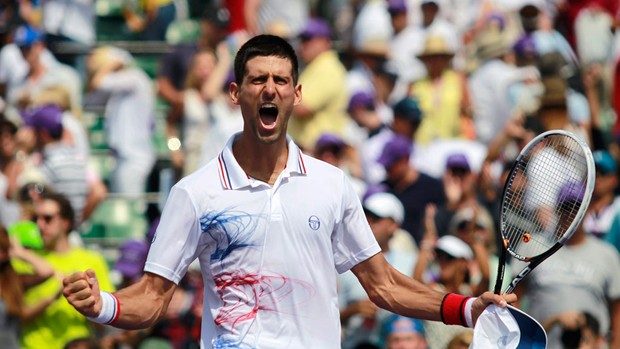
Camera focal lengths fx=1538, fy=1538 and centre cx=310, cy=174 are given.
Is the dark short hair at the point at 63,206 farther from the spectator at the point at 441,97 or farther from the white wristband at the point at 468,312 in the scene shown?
the white wristband at the point at 468,312

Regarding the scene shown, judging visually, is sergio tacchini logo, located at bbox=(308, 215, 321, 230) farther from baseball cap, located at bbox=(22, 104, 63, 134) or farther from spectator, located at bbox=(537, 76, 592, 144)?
baseball cap, located at bbox=(22, 104, 63, 134)

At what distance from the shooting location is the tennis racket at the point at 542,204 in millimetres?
5977

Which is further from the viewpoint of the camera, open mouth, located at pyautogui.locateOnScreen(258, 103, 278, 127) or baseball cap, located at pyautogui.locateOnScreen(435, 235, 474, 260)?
baseball cap, located at pyautogui.locateOnScreen(435, 235, 474, 260)

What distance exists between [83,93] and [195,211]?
8.83 metres

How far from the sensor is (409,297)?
617 centimetres

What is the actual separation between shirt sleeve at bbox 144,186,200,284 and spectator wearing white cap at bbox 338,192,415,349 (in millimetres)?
3850

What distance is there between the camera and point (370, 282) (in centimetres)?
624

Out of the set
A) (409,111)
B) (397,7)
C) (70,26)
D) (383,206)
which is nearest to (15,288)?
(383,206)

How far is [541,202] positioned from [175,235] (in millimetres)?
2054

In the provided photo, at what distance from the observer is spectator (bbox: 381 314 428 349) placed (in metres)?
9.09

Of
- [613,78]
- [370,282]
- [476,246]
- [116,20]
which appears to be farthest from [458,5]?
[370,282]

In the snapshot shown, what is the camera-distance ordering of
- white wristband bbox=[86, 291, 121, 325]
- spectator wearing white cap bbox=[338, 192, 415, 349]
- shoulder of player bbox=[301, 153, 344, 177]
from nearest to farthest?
white wristband bbox=[86, 291, 121, 325] → shoulder of player bbox=[301, 153, 344, 177] → spectator wearing white cap bbox=[338, 192, 415, 349]

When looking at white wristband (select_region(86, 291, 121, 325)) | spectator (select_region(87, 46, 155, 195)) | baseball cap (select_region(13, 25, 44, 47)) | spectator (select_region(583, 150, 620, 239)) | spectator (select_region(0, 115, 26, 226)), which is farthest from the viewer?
baseball cap (select_region(13, 25, 44, 47))

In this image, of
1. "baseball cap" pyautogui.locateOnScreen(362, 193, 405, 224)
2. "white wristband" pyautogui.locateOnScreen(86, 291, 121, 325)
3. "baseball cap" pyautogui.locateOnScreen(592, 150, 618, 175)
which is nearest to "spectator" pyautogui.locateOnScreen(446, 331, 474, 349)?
"baseball cap" pyautogui.locateOnScreen(362, 193, 405, 224)
